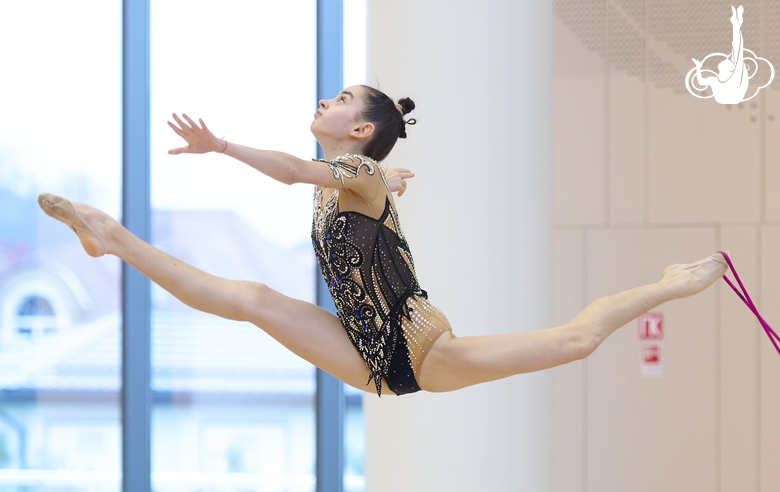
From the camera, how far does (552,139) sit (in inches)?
127

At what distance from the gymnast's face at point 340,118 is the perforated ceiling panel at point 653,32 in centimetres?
164

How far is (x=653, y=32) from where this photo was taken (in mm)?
3492

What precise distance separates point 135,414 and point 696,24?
3278mm

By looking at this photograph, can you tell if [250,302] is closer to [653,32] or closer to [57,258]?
[653,32]

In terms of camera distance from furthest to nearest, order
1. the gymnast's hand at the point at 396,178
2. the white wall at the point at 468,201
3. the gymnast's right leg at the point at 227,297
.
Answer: the white wall at the point at 468,201, the gymnast's hand at the point at 396,178, the gymnast's right leg at the point at 227,297

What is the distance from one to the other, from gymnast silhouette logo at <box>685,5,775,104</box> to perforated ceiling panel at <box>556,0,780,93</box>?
0.02 m

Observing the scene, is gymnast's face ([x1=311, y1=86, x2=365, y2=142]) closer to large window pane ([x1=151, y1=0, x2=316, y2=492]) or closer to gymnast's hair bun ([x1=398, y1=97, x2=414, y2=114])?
gymnast's hair bun ([x1=398, y1=97, x2=414, y2=114])

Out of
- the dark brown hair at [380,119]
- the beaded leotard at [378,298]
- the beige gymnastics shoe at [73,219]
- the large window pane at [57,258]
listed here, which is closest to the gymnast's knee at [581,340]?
the beaded leotard at [378,298]

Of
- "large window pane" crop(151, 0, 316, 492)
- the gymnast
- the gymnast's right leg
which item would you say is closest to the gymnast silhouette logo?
the gymnast

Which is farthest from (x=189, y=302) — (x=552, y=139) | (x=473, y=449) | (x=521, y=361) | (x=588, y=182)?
(x=588, y=182)

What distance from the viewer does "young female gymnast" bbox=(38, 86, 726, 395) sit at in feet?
6.65

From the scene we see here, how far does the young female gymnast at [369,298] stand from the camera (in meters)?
2.03

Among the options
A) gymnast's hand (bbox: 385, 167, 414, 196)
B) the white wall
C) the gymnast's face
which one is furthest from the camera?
the white wall

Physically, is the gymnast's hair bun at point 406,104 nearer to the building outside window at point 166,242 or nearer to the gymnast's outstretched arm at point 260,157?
the gymnast's outstretched arm at point 260,157
